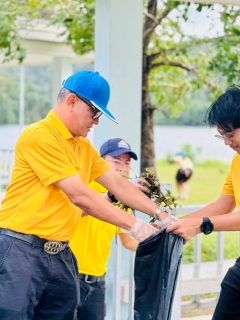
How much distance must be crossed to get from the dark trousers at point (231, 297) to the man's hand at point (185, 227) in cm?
34

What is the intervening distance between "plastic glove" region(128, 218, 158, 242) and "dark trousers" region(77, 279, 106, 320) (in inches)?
25.7

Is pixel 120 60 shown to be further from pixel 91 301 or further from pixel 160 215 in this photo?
pixel 91 301

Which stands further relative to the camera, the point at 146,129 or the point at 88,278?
the point at 146,129

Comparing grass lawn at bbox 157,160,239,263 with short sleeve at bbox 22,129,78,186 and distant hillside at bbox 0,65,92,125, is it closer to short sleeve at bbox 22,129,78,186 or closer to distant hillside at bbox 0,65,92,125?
short sleeve at bbox 22,129,78,186

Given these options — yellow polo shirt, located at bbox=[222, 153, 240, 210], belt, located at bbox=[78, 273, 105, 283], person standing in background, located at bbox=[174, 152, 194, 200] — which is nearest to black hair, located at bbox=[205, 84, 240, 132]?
yellow polo shirt, located at bbox=[222, 153, 240, 210]

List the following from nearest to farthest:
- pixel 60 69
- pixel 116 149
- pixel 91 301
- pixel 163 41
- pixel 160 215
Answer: pixel 160 215
pixel 91 301
pixel 116 149
pixel 163 41
pixel 60 69

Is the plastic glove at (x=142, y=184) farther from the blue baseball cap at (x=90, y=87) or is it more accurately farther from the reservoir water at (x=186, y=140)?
the reservoir water at (x=186, y=140)

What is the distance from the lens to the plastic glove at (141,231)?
3561 mm

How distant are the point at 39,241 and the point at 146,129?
6438 millimetres

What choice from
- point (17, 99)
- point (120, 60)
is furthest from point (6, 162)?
point (17, 99)

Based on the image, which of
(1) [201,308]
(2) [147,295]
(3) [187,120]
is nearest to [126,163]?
(2) [147,295]

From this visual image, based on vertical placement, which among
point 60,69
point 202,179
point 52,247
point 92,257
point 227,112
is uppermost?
point 60,69

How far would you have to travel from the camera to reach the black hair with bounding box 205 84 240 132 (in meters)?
3.57

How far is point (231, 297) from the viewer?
12.6 feet
